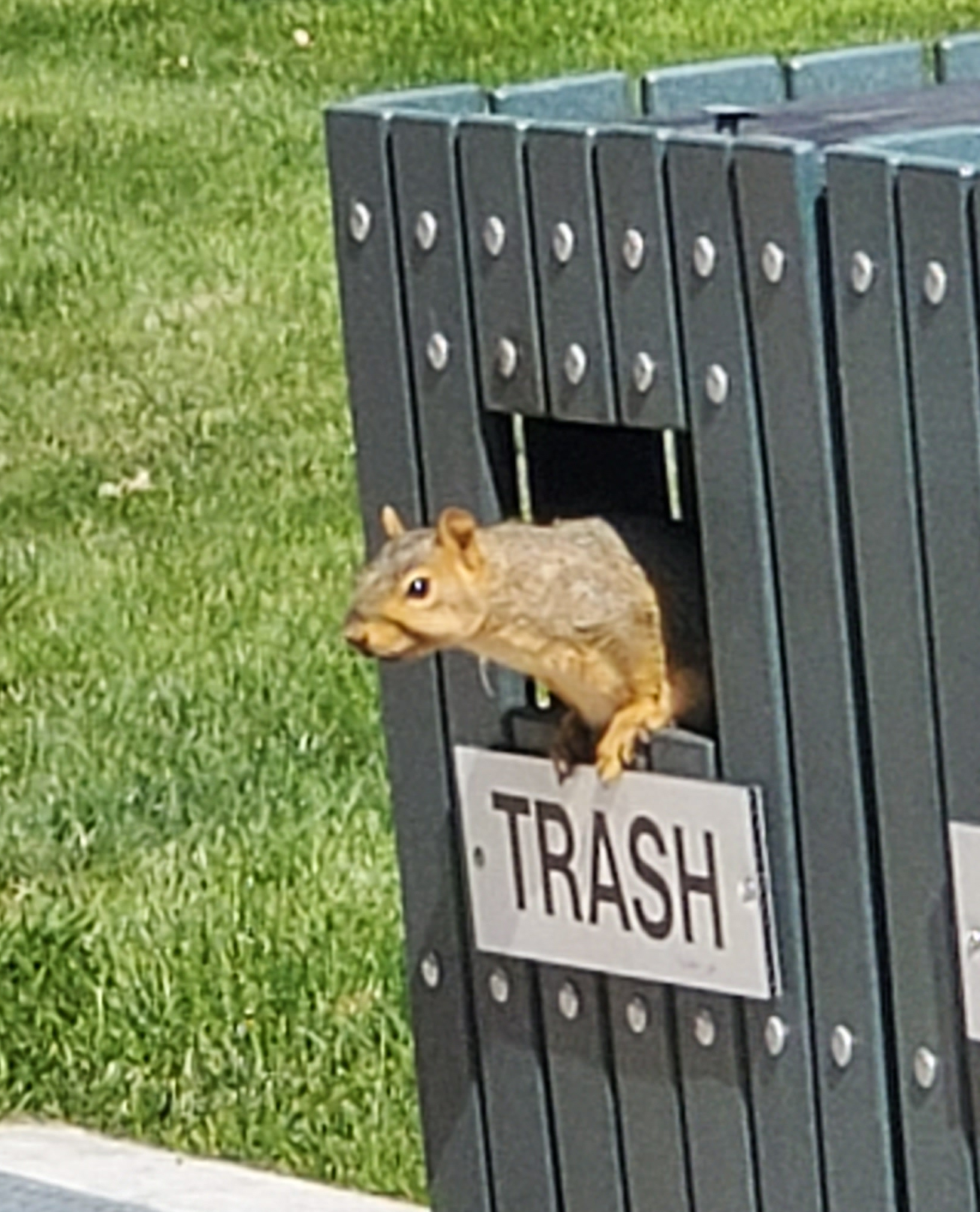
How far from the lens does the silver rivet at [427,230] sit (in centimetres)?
363

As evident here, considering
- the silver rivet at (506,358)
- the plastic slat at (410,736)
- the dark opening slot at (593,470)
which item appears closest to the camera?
the silver rivet at (506,358)

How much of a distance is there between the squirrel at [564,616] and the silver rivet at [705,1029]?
231 mm

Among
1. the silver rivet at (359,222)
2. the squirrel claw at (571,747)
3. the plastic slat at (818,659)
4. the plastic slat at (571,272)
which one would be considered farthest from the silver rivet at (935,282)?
the silver rivet at (359,222)

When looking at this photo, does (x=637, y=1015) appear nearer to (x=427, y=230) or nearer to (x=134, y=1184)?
(x=427, y=230)

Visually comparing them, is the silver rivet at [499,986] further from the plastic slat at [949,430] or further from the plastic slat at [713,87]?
the plastic slat at [713,87]

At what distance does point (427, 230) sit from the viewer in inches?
143

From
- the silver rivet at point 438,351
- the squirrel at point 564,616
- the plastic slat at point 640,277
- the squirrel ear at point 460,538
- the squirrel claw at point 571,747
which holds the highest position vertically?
the plastic slat at point 640,277

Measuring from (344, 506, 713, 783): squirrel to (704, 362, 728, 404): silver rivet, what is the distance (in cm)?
21

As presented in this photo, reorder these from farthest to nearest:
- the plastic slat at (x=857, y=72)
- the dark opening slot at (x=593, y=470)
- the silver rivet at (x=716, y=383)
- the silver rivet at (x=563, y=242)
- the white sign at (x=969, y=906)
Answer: the plastic slat at (x=857, y=72) → the dark opening slot at (x=593, y=470) → the silver rivet at (x=563, y=242) → the silver rivet at (x=716, y=383) → the white sign at (x=969, y=906)

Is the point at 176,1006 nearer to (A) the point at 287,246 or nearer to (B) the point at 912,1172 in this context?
(B) the point at 912,1172

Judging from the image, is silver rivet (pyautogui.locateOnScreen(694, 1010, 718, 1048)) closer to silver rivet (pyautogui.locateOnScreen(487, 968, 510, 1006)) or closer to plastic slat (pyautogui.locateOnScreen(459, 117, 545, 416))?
silver rivet (pyautogui.locateOnScreen(487, 968, 510, 1006))

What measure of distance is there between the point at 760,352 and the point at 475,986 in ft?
2.54

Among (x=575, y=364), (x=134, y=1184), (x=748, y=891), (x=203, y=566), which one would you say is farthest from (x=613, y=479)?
(x=203, y=566)

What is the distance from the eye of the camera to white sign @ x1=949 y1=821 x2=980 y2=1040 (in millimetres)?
3270
